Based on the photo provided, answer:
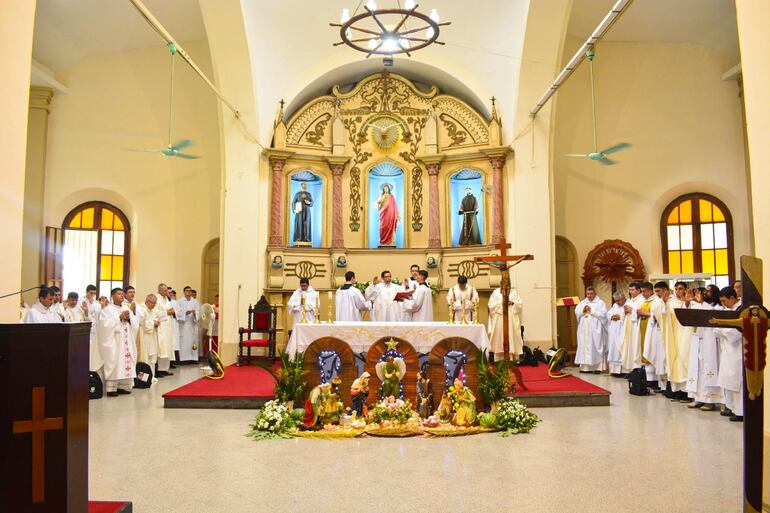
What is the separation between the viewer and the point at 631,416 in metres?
7.82

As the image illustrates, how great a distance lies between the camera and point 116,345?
9648 millimetres

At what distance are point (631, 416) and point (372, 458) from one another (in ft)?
11.9

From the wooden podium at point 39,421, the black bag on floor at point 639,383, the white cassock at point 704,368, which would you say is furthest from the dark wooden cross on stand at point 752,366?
the black bag on floor at point 639,383

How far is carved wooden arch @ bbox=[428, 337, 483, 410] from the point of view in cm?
786

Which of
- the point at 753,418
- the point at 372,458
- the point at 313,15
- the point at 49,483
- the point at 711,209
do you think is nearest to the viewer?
the point at 49,483

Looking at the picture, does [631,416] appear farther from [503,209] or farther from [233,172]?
[233,172]

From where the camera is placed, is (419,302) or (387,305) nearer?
(419,302)

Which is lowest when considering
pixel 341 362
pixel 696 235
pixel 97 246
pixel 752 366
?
pixel 341 362

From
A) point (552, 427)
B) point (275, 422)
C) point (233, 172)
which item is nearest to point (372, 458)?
point (275, 422)

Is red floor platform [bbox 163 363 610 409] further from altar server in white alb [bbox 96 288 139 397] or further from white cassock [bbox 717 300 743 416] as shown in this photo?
white cassock [bbox 717 300 743 416]

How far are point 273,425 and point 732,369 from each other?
5152mm

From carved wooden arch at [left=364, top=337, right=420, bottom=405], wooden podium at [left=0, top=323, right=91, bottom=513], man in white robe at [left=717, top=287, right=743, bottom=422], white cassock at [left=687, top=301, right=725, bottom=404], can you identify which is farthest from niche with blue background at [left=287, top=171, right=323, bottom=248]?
wooden podium at [left=0, top=323, right=91, bottom=513]

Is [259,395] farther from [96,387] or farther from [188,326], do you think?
[188,326]

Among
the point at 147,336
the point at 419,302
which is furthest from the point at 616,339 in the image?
the point at 147,336
